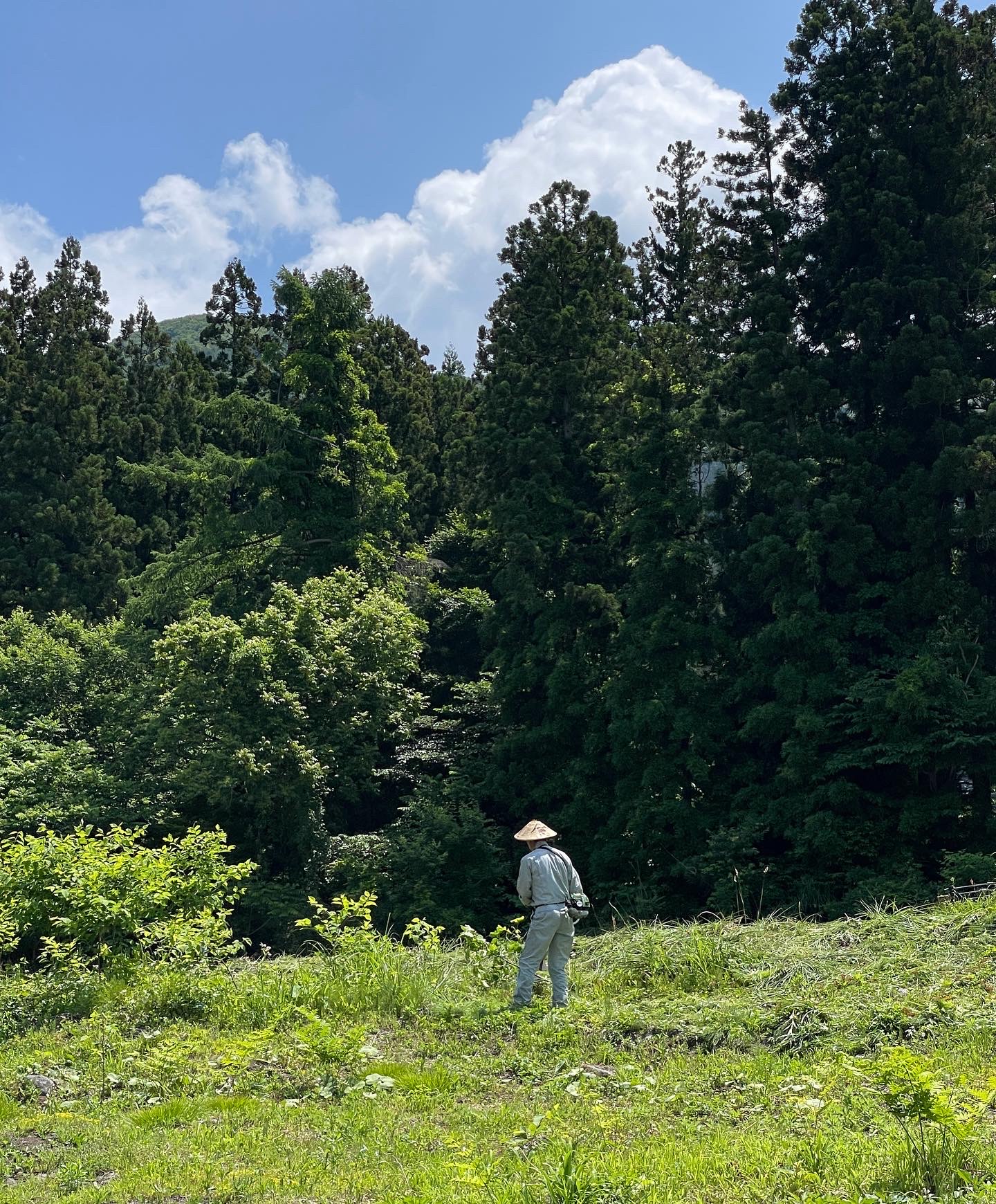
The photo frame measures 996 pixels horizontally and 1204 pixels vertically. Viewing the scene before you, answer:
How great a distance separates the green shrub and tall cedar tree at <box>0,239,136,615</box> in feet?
76.9

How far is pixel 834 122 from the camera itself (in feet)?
66.4

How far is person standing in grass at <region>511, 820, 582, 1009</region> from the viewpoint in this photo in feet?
27.5

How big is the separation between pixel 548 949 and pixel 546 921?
0.28 metres

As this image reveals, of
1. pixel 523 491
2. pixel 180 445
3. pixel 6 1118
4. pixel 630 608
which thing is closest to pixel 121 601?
pixel 180 445

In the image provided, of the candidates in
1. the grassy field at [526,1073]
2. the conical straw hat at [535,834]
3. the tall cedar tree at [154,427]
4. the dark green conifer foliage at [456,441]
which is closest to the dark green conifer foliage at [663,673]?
the dark green conifer foliage at [456,441]

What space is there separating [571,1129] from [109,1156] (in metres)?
2.40

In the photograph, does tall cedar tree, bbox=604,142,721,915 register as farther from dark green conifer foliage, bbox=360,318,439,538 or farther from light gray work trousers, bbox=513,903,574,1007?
dark green conifer foliage, bbox=360,318,439,538

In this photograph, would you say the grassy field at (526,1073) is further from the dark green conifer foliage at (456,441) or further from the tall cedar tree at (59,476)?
the tall cedar tree at (59,476)

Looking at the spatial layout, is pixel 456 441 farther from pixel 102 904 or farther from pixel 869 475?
pixel 102 904

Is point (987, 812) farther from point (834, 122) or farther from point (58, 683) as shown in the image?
point (58, 683)

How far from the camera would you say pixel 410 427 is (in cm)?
3578

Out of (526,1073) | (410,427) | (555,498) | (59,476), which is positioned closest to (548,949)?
(526,1073)

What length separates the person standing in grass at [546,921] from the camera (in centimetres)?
838

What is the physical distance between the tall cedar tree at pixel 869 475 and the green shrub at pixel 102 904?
9.73m
